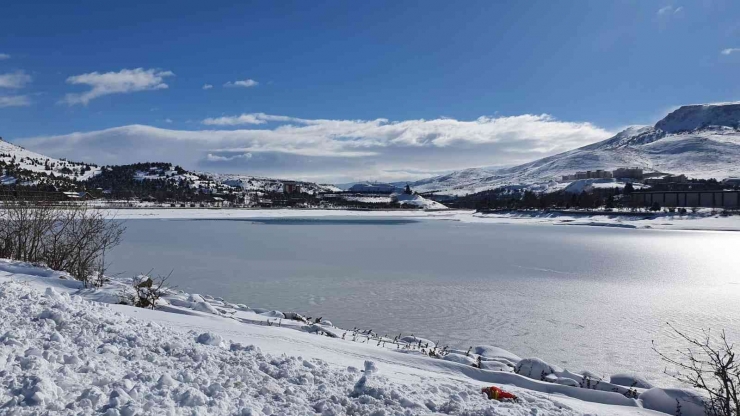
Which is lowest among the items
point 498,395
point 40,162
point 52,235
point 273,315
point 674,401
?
point 273,315

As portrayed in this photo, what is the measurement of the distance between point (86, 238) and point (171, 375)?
1118 centimetres

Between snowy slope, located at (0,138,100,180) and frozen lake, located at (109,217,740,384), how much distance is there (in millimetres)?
158922

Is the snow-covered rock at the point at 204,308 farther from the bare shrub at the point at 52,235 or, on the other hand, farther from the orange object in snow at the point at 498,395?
the orange object in snow at the point at 498,395

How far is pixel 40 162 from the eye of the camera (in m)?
172

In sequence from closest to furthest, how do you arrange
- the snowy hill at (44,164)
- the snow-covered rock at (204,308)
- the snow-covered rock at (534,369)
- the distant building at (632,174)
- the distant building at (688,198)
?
the snow-covered rock at (534,369)
the snow-covered rock at (204,308)
the distant building at (688,198)
the snowy hill at (44,164)
the distant building at (632,174)

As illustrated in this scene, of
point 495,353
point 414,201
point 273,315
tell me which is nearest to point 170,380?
point 495,353

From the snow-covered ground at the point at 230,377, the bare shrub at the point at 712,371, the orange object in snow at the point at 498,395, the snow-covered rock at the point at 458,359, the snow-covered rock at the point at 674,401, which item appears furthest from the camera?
the snow-covered rock at the point at 458,359

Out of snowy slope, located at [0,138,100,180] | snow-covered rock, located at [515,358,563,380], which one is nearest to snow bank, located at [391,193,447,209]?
snowy slope, located at [0,138,100,180]

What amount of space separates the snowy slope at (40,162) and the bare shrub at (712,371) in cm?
17598

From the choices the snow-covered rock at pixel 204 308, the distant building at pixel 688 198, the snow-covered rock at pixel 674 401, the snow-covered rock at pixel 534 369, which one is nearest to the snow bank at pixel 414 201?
the distant building at pixel 688 198

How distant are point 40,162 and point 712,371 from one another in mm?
202159

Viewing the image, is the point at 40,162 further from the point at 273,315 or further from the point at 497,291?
the point at 273,315

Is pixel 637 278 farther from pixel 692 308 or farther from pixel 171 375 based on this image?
pixel 171 375

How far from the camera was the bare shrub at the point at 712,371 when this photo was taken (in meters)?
4.94
